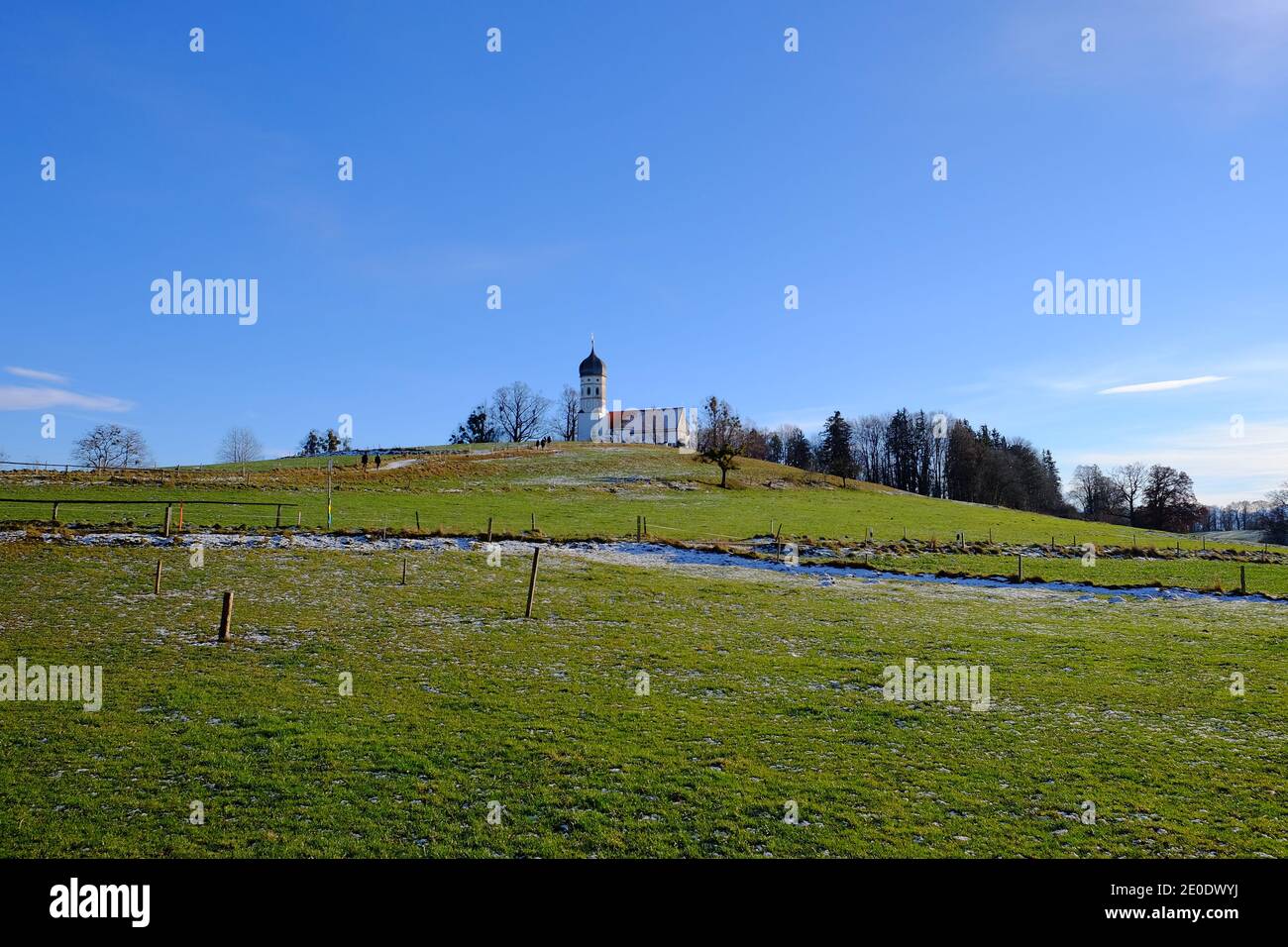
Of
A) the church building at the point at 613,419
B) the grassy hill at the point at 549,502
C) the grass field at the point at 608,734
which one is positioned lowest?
the grass field at the point at 608,734

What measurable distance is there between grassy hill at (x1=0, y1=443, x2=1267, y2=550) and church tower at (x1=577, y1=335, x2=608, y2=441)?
6004cm

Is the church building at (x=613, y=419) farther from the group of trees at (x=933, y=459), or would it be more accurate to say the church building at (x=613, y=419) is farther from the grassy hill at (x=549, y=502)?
the grassy hill at (x=549, y=502)

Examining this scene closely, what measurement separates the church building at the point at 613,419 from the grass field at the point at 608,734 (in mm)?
146706

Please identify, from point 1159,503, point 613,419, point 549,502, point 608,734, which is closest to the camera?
point 608,734

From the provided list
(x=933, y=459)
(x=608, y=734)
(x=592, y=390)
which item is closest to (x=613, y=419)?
(x=592, y=390)

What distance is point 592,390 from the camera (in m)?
174

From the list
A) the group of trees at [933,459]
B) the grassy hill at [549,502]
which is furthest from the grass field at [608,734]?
the group of trees at [933,459]

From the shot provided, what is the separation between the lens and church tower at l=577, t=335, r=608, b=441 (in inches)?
6831

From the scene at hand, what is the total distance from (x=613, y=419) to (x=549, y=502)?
107849 mm

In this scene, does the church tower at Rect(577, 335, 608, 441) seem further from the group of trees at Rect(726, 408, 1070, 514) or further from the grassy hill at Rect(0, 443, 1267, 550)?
the grassy hill at Rect(0, 443, 1267, 550)

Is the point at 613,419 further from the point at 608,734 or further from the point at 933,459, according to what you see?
the point at 608,734

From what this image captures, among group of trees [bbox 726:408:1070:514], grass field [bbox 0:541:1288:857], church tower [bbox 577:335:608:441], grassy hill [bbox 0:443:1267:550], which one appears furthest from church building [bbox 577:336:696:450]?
grass field [bbox 0:541:1288:857]

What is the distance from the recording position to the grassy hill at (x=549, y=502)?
55562 millimetres

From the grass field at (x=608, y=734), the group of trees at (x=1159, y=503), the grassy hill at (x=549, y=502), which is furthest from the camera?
the group of trees at (x=1159, y=503)
